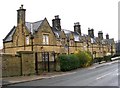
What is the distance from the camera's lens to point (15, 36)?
48.5 m

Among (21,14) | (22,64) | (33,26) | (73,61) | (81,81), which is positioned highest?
(21,14)

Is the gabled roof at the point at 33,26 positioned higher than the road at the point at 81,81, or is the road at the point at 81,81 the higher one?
the gabled roof at the point at 33,26

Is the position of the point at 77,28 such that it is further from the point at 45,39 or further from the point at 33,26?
the point at 33,26

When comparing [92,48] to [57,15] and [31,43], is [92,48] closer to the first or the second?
[57,15]

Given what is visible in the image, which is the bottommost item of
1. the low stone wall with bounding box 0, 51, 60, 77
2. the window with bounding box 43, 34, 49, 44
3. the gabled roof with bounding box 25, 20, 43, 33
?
the low stone wall with bounding box 0, 51, 60, 77

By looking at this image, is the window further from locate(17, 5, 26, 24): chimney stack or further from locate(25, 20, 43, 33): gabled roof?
locate(17, 5, 26, 24): chimney stack

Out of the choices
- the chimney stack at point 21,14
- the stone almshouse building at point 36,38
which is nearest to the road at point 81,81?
the stone almshouse building at point 36,38

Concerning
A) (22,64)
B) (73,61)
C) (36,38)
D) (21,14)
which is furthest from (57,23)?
(22,64)

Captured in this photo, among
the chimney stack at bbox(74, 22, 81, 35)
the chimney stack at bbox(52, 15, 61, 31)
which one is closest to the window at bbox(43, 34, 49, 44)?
the chimney stack at bbox(52, 15, 61, 31)

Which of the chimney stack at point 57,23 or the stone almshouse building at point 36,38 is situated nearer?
the stone almshouse building at point 36,38

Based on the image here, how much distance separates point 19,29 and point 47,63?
13693mm

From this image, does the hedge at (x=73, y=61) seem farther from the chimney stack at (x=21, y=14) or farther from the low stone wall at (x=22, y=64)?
the chimney stack at (x=21, y=14)

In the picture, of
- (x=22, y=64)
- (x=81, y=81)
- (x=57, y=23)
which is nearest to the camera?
(x=81, y=81)

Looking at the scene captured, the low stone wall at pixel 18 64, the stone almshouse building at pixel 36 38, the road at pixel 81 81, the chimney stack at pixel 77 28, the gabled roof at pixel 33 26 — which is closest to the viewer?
the road at pixel 81 81
